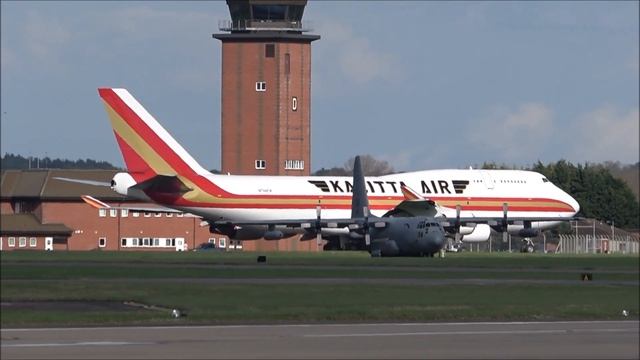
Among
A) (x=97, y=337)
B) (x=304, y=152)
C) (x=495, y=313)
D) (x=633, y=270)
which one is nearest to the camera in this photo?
(x=97, y=337)

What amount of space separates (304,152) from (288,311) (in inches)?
4299

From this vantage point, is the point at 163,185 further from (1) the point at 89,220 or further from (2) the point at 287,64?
(1) the point at 89,220

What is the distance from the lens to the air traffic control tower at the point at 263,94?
146500 mm

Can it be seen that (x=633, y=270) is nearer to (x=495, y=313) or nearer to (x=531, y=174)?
(x=495, y=313)

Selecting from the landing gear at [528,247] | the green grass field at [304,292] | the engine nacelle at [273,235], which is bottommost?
the green grass field at [304,292]

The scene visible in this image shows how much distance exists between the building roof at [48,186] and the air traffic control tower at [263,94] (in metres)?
13.9

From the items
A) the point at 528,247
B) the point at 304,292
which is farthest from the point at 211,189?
the point at 304,292

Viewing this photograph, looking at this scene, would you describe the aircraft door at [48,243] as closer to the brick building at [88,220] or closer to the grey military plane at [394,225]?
the brick building at [88,220]

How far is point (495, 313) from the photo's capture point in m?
39.3

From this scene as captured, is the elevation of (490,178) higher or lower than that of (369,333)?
higher

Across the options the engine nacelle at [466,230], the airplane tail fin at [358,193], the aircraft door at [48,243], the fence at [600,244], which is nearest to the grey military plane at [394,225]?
the airplane tail fin at [358,193]

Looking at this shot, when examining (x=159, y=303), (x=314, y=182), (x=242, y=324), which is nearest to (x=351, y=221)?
(x=314, y=182)

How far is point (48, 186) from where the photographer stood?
500 ft

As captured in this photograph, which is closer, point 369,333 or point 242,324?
point 369,333
